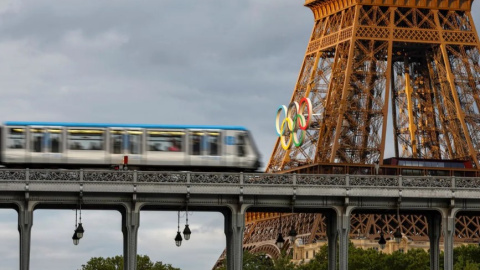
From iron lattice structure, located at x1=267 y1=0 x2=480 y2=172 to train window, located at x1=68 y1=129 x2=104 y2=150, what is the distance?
50.5 m

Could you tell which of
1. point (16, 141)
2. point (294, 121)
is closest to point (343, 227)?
point (16, 141)

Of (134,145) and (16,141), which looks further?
(134,145)

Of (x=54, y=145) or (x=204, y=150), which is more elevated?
(x=54, y=145)

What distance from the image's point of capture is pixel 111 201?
81.9 metres

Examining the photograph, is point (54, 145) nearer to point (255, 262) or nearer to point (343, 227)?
point (343, 227)

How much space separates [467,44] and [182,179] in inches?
2713

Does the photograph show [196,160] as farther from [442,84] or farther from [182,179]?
[442,84]

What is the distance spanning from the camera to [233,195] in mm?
83125

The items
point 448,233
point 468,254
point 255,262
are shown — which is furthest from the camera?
point 255,262

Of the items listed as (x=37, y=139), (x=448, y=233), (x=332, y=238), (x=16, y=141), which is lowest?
(x=332, y=238)

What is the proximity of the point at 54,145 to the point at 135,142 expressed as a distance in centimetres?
481

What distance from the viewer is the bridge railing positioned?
80.9 metres

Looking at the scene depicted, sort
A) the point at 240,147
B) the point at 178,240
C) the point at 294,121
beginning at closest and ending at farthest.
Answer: the point at 178,240 → the point at 240,147 → the point at 294,121

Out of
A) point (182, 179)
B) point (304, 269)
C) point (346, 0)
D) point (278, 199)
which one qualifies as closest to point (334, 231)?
point (278, 199)
